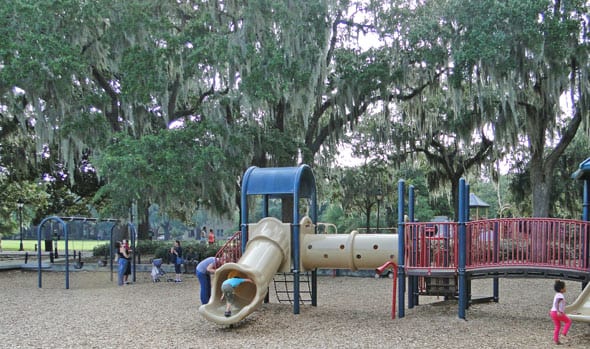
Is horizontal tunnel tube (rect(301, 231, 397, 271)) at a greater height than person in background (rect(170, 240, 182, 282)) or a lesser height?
greater

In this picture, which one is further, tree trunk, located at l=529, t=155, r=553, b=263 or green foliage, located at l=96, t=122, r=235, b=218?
tree trunk, located at l=529, t=155, r=553, b=263

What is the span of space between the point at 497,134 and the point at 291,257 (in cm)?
1153

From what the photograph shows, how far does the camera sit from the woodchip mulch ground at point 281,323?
816 cm

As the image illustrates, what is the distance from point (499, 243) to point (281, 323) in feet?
12.3

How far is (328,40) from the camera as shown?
1814 centimetres

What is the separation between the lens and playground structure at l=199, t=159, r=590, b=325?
9.43 meters

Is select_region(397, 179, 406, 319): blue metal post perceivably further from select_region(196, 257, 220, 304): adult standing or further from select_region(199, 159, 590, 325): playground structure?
select_region(196, 257, 220, 304): adult standing

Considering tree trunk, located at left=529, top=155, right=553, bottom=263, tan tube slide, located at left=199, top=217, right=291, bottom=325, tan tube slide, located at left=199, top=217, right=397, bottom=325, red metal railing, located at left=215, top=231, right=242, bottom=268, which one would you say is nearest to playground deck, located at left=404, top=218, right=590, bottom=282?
tan tube slide, located at left=199, top=217, right=397, bottom=325

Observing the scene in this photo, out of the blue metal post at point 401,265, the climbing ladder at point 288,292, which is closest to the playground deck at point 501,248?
the blue metal post at point 401,265

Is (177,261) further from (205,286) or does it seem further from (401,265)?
(401,265)

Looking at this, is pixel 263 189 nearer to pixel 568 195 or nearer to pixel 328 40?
pixel 328 40

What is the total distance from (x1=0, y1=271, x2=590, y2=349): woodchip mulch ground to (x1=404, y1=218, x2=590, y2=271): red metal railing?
2.96 ft

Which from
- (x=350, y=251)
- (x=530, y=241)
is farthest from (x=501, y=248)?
(x=350, y=251)

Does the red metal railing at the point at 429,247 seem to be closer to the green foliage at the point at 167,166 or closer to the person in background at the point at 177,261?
the green foliage at the point at 167,166
